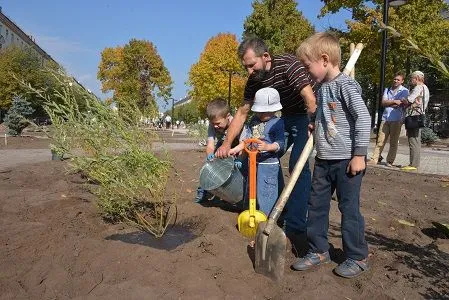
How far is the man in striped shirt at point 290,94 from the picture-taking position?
323 cm

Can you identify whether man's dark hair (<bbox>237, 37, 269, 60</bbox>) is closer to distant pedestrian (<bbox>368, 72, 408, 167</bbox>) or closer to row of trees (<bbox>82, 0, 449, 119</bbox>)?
row of trees (<bbox>82, 0, 449, 119</bbox>)

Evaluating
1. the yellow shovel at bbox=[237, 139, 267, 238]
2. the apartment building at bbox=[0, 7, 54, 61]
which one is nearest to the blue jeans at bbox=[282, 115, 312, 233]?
the yellow shovel at bbox=[237, 139, 267, 238]

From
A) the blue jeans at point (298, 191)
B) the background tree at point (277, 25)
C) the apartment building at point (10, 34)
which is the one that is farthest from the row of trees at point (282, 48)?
the apartment building at point (10, 34)

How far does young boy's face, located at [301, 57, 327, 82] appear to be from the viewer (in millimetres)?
2764

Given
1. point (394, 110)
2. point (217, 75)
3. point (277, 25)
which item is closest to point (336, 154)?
point (394, 110)

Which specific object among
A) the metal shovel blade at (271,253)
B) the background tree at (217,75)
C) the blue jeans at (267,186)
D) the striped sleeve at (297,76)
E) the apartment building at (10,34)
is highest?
the apartment building at (10,34)

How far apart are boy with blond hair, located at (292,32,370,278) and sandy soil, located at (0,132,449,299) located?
0.43 feet

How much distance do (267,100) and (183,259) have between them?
1.34 meters

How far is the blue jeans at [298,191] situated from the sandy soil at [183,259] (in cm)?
28

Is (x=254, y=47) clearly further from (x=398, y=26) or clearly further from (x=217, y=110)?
(x=398, y=26)

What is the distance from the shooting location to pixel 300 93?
3195 millimetres

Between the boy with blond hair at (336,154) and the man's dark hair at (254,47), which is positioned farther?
the man's dark hair at (254,47)

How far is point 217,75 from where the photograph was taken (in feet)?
115

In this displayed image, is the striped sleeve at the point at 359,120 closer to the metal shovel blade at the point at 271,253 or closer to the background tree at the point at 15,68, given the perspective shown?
the metal shovel blade at the point at 271,253
